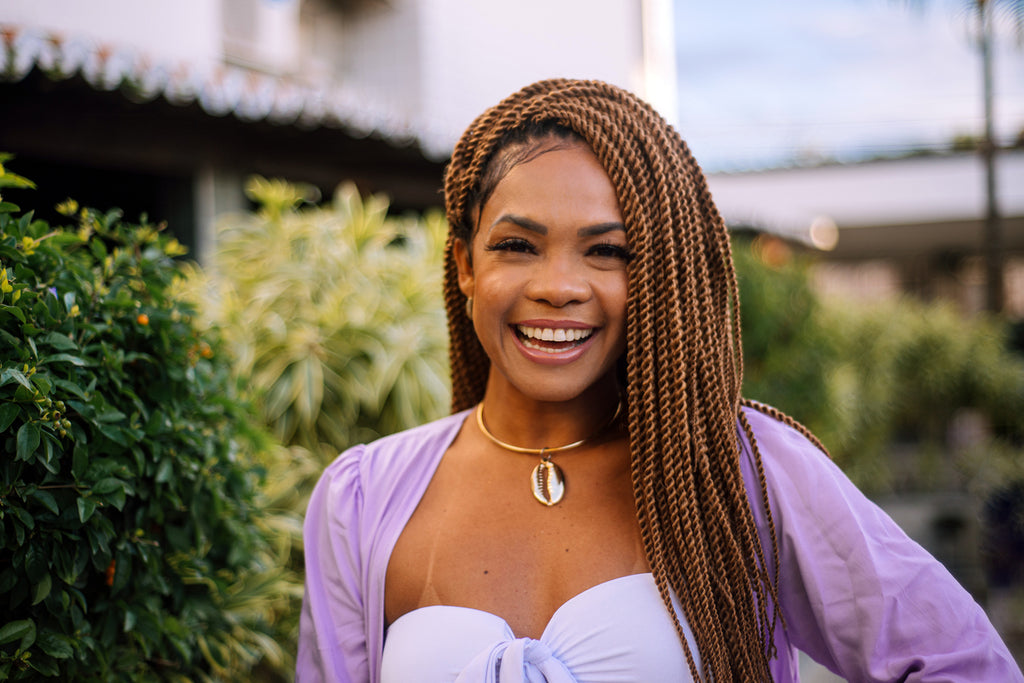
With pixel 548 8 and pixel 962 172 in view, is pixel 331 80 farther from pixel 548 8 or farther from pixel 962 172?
pixel 962 172

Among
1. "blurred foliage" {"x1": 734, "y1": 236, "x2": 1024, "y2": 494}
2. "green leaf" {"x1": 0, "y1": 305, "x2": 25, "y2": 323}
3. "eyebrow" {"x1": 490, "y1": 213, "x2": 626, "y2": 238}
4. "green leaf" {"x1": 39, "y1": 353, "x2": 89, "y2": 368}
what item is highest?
"eyebrow" {"x1": 490, "y1": 213, "x2": 626, "y2": 238}

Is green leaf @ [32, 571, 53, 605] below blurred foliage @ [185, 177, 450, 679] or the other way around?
below

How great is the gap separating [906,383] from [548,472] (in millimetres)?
9996

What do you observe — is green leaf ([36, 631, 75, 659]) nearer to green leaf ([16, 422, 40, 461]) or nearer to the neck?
green leaf ([16, 422, 40, 461])

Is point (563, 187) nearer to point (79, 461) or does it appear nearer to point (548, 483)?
point (548, 483)

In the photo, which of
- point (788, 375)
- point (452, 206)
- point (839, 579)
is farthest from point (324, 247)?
point (788, 375)

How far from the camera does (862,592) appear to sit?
140cm

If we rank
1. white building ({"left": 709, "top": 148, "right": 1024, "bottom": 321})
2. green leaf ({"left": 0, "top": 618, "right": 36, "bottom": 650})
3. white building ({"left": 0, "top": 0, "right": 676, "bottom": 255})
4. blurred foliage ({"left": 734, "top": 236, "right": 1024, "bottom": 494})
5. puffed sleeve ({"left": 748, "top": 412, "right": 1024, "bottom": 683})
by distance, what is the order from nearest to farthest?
puffed sleeve ({"left": 748, "top": 412, "right": 1024, "bottom": 683}) < green leaf ({"left": 0, "top": 618, "right": 36, "bottom": 650}) < white building ({"left": 0, "top": 0, "right": 676, "bottom": 255}) < blurred foliage ({"left": 734, "top": 236, "right": 1024, "bottom": 494}) < white building ({"left": 709, "top": 148, "right": 1024, "bottom": 321})

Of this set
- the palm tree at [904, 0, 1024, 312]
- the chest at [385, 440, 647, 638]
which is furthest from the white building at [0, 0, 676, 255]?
the palm tree at [904, 0, 1024, 312]

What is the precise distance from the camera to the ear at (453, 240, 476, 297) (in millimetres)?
1779

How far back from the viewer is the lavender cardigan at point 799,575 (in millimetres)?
1368

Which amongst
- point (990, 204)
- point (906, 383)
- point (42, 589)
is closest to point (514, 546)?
point (42, 589)

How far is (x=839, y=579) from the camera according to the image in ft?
4.68

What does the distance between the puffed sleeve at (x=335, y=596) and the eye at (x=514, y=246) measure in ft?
1.93
